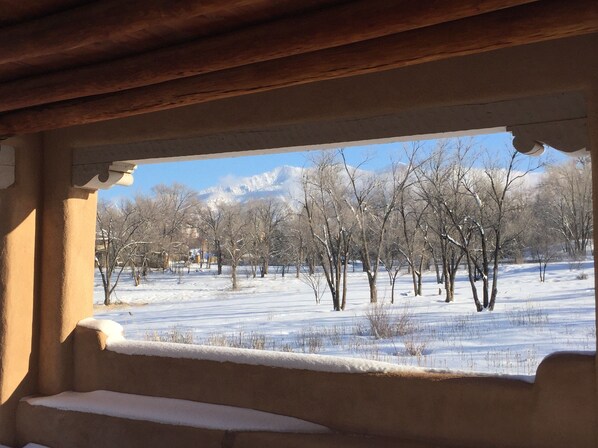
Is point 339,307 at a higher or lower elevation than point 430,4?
lower

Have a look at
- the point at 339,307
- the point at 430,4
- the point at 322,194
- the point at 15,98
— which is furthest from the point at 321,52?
the point at 322,194

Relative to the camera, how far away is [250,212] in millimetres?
33094

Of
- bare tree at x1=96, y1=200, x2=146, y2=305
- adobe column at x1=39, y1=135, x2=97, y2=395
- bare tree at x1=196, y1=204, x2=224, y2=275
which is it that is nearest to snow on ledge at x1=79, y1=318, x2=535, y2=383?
adobe column at x1=39, y1=135, x2=97, y2=395

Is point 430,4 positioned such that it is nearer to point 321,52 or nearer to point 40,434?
point 321,52

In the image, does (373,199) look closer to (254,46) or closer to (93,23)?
(254,46)

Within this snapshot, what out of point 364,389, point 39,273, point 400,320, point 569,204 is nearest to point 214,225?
point 569,204

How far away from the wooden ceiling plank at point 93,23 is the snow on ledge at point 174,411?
7.98ft

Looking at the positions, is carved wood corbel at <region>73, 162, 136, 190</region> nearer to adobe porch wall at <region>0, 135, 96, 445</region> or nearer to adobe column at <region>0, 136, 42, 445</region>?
adobe porch wall at <region>0, 135, 96, 445</region>

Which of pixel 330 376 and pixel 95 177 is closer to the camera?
pixel 330 376

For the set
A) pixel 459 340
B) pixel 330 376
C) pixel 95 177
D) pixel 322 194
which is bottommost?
pixel 459 340

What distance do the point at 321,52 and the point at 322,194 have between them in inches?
663

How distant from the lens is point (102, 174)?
4.46 meters

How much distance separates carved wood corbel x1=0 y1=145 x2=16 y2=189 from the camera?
4441mm

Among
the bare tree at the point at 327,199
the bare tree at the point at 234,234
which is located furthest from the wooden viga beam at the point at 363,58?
the bare tree at the point at 234,234
